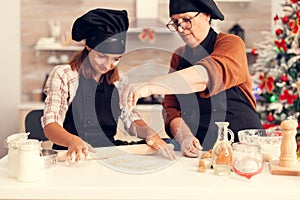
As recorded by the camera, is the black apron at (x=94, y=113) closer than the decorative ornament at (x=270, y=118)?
Yes

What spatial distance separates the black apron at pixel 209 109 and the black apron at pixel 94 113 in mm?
293

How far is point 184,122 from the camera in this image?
6.82ft

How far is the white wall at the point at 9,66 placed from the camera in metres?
4.51

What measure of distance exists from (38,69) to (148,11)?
4.14 feet

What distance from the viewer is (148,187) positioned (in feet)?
5.05

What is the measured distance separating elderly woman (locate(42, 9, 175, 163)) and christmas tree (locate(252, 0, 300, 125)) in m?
2.27

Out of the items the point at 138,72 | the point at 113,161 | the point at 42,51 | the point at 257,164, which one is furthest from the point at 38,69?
the point at 257,164

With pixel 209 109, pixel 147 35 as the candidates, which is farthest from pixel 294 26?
pixel 209 109

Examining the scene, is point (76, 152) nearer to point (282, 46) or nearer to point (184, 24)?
point (184, 24)

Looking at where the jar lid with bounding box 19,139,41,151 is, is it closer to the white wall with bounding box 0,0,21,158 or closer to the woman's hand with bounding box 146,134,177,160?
the woman's hand with bounding box 146,134,177,160

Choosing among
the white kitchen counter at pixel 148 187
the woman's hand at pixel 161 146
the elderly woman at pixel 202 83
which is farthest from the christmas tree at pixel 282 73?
the white kitchen counter at pixel 148 187

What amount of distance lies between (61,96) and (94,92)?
152 millimetres

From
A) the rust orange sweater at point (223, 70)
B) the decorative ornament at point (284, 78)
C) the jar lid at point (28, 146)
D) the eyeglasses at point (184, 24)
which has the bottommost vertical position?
the jar lid at point (28, 146)

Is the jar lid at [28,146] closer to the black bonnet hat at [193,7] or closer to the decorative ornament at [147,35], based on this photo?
the black bonnet hat at [193,7]
